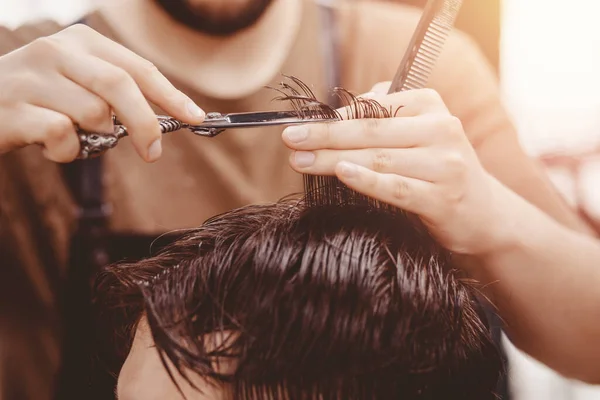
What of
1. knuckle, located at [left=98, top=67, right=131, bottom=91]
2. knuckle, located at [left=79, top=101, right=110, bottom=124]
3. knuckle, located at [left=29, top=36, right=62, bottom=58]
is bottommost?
knuckle, located at [left=79, top=101, right=110, bottom=124]

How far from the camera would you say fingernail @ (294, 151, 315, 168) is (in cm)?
92

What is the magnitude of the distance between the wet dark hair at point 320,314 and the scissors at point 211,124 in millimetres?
198

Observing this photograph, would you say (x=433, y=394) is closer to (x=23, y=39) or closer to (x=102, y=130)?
(x=102, y=130)

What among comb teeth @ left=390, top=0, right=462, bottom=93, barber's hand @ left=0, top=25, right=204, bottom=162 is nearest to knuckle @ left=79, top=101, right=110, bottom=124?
barber's hand @ left=0, top=25, right=204, bottom=162

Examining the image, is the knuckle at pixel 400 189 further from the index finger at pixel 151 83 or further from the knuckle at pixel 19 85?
the knuckle at pixel 19 85

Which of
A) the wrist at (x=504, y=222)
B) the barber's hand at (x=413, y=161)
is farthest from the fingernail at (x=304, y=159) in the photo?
the wrist at (x=504, y=222)

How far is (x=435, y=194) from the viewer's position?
940mm

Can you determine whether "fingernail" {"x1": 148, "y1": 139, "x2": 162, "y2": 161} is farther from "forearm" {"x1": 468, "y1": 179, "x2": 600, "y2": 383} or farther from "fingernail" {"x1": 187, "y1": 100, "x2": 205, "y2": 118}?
"forearm" {"x1": 468, "y1": 179, "x2": 600, "y2": 383}

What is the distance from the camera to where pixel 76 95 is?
2.84 ft

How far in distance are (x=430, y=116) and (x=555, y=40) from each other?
0.36 metres

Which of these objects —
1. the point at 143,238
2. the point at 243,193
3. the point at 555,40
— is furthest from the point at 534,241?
the point at 143,238

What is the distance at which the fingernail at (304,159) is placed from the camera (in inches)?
36.2

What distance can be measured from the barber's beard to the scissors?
6.9 inches

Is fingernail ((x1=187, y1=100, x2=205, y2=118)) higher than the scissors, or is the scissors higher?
fingernail ((x1=187, y1=100, x2=205, y2=118))
